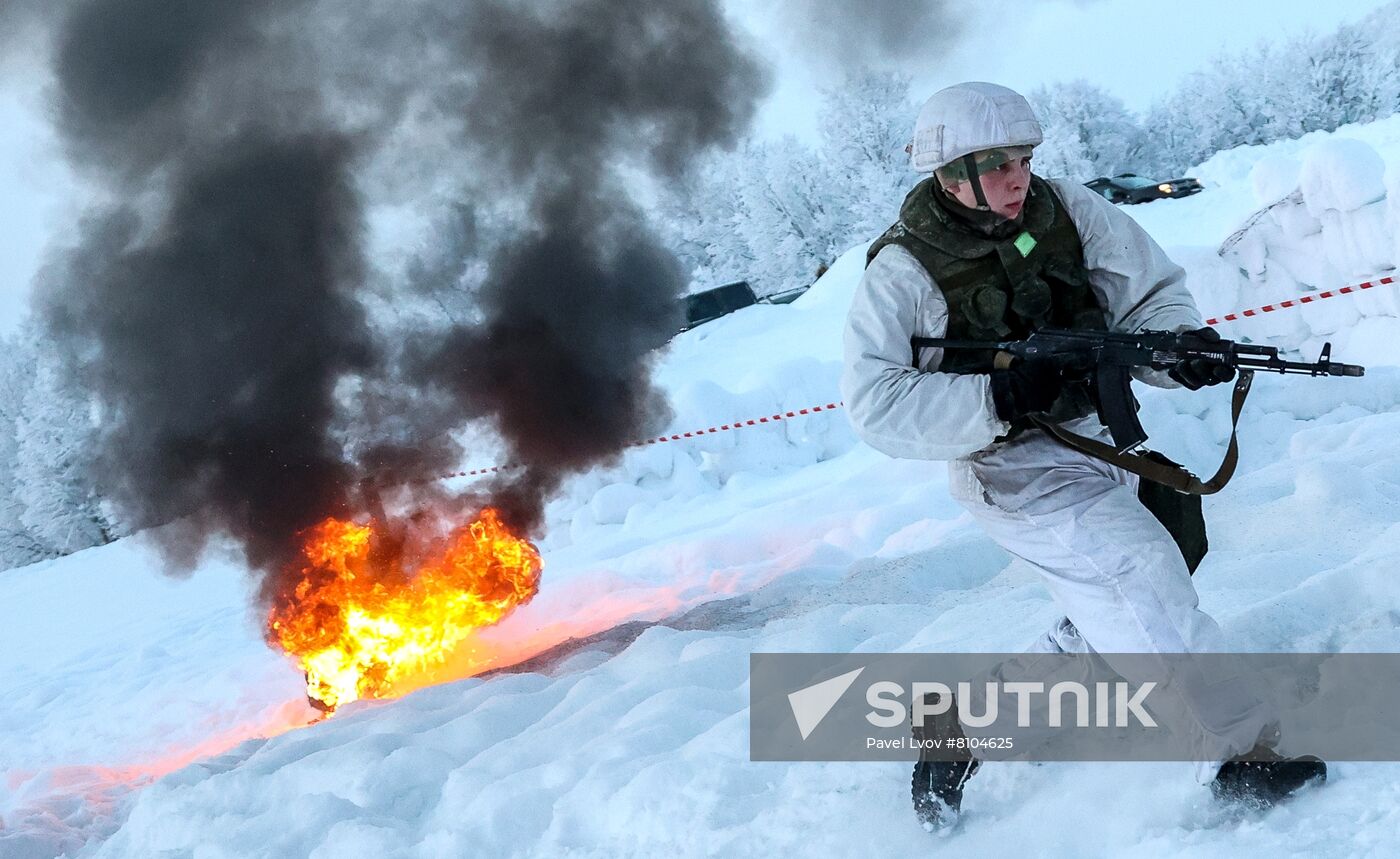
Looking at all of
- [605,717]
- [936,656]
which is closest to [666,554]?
[605,717]

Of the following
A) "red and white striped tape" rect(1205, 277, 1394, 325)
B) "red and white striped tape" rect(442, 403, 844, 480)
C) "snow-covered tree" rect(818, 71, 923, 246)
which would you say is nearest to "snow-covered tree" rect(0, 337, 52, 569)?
"snow-covered tree" rect(818, 71, 923, 246)

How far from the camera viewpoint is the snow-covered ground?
3152 millimetres

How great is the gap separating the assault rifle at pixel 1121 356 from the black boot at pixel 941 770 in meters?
0.83

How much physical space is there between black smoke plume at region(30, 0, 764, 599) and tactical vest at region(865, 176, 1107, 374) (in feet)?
16.4

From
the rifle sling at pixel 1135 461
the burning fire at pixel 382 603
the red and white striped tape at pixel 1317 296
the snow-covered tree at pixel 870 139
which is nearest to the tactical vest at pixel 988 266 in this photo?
the rifle sling at pixel 1135 461

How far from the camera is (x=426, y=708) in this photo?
5328 millimetres

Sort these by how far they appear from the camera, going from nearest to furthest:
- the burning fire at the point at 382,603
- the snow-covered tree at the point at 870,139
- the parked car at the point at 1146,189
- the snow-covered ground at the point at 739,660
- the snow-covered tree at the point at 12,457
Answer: the snow-covered ground at the point at 739,660
the burning fire at the point at 382,603
the parked car at the point at 1146,189
the snow-covered tree at the point at 870,139
the snow-covered tree at the point at 12,457

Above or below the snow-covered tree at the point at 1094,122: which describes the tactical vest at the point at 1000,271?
below

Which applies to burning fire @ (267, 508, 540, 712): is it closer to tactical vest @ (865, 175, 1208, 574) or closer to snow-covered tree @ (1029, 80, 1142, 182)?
tactical vest @ (865, 175, 1208, 574)

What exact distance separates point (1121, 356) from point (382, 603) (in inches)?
202

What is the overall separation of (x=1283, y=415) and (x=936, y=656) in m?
4.65

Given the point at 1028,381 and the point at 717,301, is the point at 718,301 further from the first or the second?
the point at 1028,381

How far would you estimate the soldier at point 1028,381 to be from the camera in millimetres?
2639

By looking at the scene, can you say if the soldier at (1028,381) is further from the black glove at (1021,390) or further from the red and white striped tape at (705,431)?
the red and white striped tape at (705,431)
